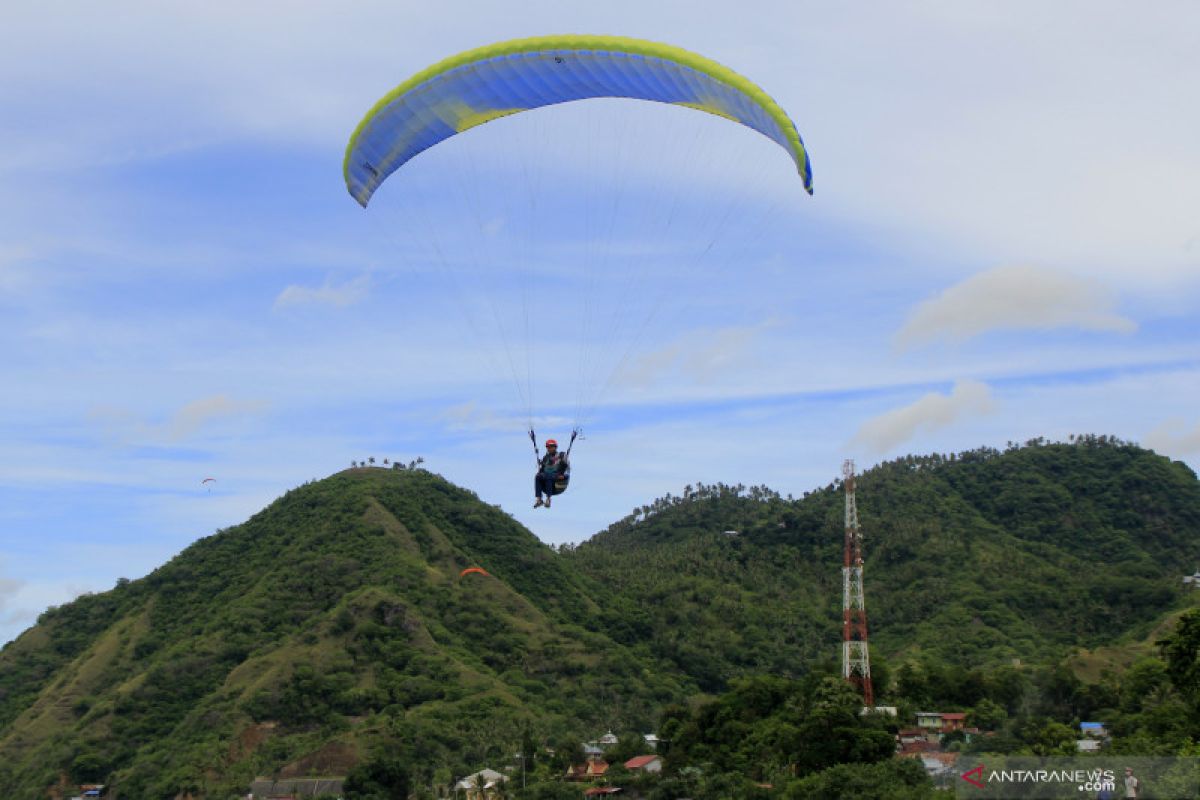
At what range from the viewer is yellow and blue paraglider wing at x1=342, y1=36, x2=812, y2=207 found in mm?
24703

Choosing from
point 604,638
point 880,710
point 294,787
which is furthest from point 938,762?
point 604,638

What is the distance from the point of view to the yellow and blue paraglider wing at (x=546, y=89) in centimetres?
2470

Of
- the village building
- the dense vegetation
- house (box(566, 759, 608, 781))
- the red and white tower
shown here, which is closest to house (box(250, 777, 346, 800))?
the dense vegetation

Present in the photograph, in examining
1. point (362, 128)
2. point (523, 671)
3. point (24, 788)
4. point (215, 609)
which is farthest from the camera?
point (215, 609)

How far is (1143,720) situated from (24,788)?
60761mm

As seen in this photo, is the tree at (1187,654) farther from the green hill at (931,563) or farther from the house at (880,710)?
the green hill at (931,563)

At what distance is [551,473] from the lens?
27.1m

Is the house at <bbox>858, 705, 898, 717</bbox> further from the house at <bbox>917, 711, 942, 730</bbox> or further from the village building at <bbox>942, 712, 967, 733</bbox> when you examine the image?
the village building at <bbox>942, 712, 967, 733</bbox>

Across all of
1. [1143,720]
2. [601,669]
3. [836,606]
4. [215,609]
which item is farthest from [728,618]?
[1143,720]

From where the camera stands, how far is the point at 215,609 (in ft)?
286

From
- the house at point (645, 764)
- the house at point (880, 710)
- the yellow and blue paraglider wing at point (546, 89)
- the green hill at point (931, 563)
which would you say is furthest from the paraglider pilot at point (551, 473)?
the green hill at point (931, 563)

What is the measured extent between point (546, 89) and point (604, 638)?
6393 centimetres

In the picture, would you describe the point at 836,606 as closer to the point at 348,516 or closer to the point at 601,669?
the point at 601,669

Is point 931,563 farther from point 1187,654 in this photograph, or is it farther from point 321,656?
point 1187,654
